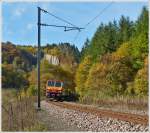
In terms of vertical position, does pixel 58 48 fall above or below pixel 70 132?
above

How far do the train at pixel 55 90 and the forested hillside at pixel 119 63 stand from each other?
930 centimetres

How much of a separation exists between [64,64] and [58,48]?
1418 cm

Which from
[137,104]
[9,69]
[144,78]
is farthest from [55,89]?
[144,78]

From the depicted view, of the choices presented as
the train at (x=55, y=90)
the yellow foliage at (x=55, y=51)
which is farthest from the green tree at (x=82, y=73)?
the train at (x=55, y=90)

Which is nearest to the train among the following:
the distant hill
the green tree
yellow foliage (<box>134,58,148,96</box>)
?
the distant hill

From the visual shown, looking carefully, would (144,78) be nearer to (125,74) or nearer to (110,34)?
(125,74)

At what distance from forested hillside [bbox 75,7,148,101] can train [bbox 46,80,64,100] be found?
9.30 meters

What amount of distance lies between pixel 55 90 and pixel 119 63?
25653 millimetres

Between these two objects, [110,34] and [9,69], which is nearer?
[9,69]

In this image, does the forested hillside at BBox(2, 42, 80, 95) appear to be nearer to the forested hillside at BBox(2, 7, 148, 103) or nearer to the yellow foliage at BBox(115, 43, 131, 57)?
the forested hillside at BBox(2, 7, 148, 103)

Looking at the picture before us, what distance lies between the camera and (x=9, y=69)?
1652 inches

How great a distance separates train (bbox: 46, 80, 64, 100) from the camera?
38281mm

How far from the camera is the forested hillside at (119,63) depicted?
58287 millimetres

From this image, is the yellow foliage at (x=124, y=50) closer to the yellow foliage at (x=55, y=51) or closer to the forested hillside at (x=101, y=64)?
the forested hillside at (x=101, y=64)
